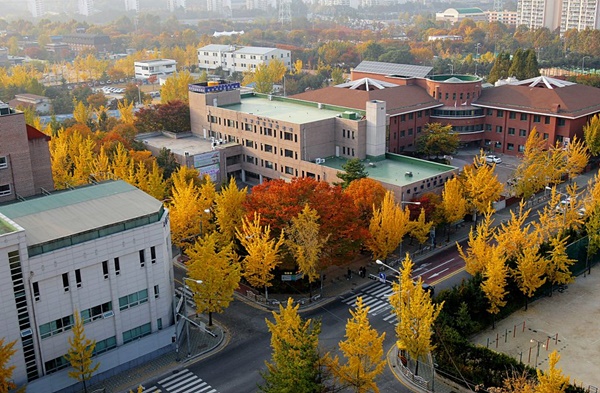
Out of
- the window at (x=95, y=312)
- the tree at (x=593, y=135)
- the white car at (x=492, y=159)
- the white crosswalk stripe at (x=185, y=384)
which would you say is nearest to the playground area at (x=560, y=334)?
the white crosswalk stripe at (x=185, y=384)

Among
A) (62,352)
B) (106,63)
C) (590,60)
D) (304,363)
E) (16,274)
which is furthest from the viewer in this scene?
(106,63)

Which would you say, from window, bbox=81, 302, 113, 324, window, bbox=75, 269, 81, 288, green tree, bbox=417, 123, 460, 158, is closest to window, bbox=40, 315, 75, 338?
window, bbox=81, 302, 113, 324

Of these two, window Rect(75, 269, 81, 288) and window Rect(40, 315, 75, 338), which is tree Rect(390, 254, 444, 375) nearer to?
window Rect(75, 269, 81, 288)

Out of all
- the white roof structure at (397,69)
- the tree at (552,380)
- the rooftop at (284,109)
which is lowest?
the tree at (552,380)

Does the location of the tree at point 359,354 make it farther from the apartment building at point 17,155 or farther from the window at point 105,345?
the apartment building at point 17,155

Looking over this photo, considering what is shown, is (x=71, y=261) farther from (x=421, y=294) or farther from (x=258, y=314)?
(x=421, y=294)

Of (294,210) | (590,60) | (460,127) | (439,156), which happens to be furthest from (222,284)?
(590,60)

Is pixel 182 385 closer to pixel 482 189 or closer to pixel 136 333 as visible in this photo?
pixel 136 333
